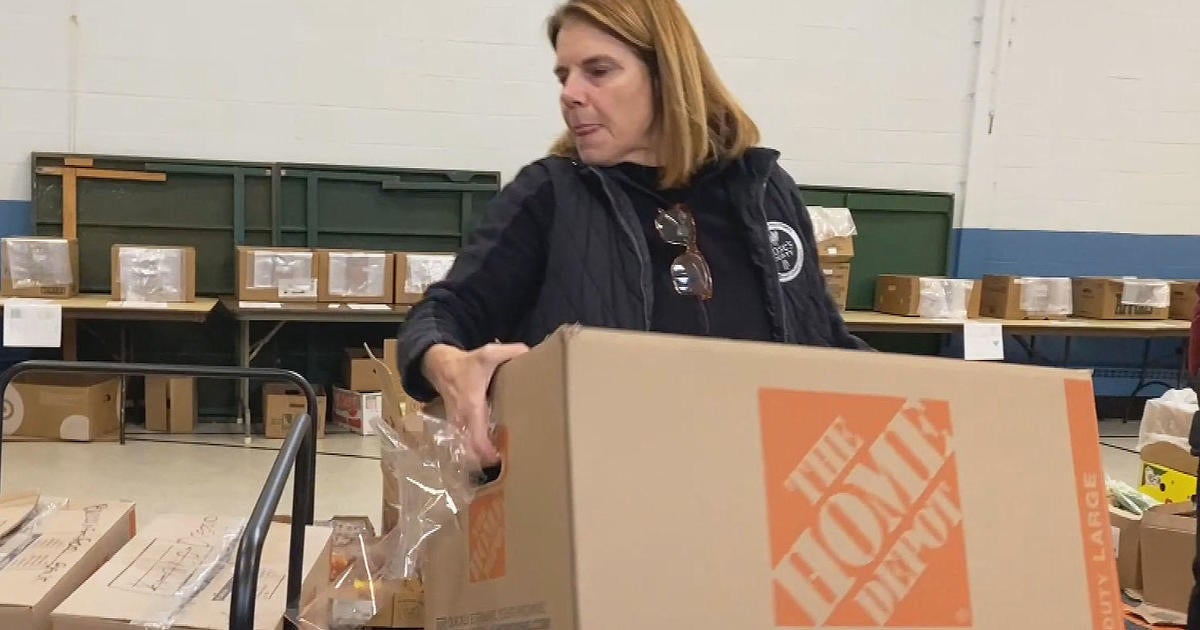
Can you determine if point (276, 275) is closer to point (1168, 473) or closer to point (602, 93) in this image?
point (602, 93)

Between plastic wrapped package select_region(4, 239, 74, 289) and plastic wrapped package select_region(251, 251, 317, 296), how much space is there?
83 centimetres

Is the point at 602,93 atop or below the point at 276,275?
atop

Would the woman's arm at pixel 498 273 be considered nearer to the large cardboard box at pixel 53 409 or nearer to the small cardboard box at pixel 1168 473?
the small cardboard box at pixel 1168 473

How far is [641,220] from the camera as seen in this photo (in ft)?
3.82

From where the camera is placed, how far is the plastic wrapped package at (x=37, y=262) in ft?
13.0

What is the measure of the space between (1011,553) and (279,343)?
4.39m

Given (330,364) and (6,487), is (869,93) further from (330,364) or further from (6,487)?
(6,487)

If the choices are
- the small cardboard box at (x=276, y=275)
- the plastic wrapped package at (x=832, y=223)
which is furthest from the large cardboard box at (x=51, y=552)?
the plastic wrapped package at (x=832, y=223)

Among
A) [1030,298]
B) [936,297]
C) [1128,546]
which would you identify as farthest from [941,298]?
[1128,546]

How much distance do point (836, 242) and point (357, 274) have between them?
244 centimetres

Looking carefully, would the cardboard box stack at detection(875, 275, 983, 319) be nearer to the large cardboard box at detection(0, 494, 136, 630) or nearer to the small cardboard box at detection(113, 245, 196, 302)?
the small cardboard box at detection(113, 245, 196, 302)

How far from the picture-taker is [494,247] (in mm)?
1089

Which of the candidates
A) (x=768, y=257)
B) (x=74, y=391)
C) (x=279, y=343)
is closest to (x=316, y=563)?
(x=768, y=257)

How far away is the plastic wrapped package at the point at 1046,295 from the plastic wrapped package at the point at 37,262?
474cm
